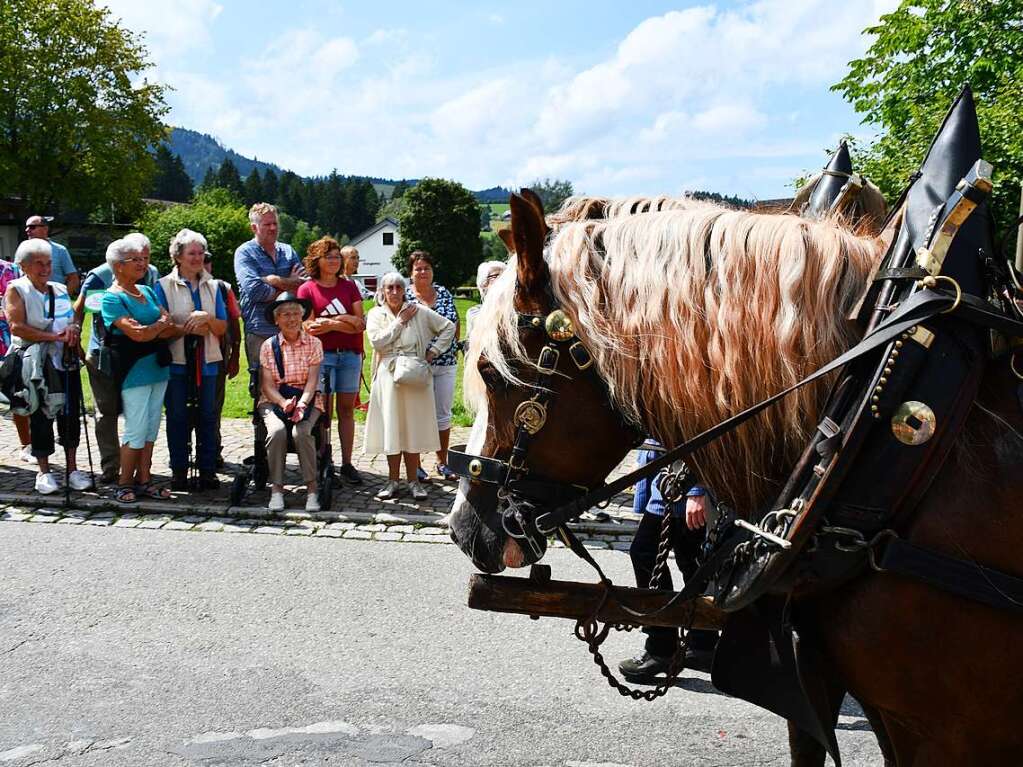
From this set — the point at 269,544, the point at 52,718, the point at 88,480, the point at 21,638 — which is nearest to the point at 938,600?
the point at 52,718

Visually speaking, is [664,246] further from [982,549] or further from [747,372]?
[982,549]

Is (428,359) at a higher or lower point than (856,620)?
higher

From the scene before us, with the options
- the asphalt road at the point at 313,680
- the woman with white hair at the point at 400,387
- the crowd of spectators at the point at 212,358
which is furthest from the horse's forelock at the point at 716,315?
the woman with white hair at the point at 400,387

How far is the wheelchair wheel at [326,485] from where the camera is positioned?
611 centimetres

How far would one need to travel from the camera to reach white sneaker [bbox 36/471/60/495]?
628 cm

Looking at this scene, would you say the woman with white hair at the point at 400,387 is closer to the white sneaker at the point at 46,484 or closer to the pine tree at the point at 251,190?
the white sneaker at the point at 46,484

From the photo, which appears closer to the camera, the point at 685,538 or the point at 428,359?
the point at 685,538

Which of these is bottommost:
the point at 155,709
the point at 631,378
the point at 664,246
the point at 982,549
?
the point at 155,709

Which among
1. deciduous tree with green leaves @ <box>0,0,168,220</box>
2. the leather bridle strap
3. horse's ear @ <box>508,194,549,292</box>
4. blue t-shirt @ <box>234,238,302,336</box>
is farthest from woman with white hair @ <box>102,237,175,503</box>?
deciduous tree with green leaves @ <box>0,0,168,220</box>

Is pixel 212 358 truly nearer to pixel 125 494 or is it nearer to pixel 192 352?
pixel 192 352

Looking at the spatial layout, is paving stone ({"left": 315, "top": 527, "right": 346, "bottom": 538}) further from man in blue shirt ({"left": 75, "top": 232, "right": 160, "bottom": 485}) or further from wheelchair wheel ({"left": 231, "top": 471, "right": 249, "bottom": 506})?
man in blue shirt ({"left": 75, "top": 232, "right": 160, "bottom": 485})

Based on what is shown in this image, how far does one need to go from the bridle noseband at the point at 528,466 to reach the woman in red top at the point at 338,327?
5086 millimetres

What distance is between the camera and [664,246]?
1882 mm

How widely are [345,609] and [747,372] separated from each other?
3095 millimetres
